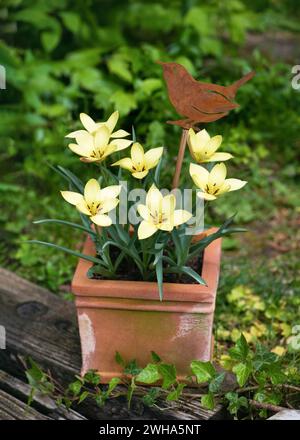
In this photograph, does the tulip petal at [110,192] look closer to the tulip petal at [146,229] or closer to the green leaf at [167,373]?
the tulip petal at [146,229]

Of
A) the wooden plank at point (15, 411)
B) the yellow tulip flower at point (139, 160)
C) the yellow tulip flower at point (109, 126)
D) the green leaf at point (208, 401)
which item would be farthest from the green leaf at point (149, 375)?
the yellow tulip flower at point (109, 126)

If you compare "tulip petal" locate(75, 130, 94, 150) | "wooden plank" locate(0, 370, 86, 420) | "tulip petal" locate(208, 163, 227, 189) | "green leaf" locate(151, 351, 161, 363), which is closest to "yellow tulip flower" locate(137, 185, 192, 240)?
"tulip petal" locate(208, 163, 227, 189)

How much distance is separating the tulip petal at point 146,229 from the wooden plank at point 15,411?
0.64 metres

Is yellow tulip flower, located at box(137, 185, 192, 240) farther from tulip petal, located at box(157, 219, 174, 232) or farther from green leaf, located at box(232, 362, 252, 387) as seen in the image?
green leaf, located at box(232, 362, 252, 387)

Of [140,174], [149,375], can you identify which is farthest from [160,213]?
[149,375]

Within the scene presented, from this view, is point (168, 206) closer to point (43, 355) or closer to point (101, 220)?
point (101, 220)

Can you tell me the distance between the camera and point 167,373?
2119 mm

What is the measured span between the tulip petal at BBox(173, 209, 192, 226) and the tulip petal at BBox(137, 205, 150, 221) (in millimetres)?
68

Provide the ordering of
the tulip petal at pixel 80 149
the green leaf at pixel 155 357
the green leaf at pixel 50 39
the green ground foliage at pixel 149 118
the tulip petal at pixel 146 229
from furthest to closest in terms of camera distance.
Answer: the green leaf at pixel 50 39
the green ground foliage at pixel 149 118
the green leaf at pixel 155 357
the tulip petal at pixel 80 149
the tulip petal at pixel 146 229

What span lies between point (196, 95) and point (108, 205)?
365mm

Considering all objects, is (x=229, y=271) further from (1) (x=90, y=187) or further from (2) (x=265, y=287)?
(1) (x=90, y=187)

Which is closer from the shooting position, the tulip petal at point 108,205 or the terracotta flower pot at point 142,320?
the tulip petal at point 108,205

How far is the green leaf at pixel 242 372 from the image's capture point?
2.07m

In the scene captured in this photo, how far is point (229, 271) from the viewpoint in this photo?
3.08 m
